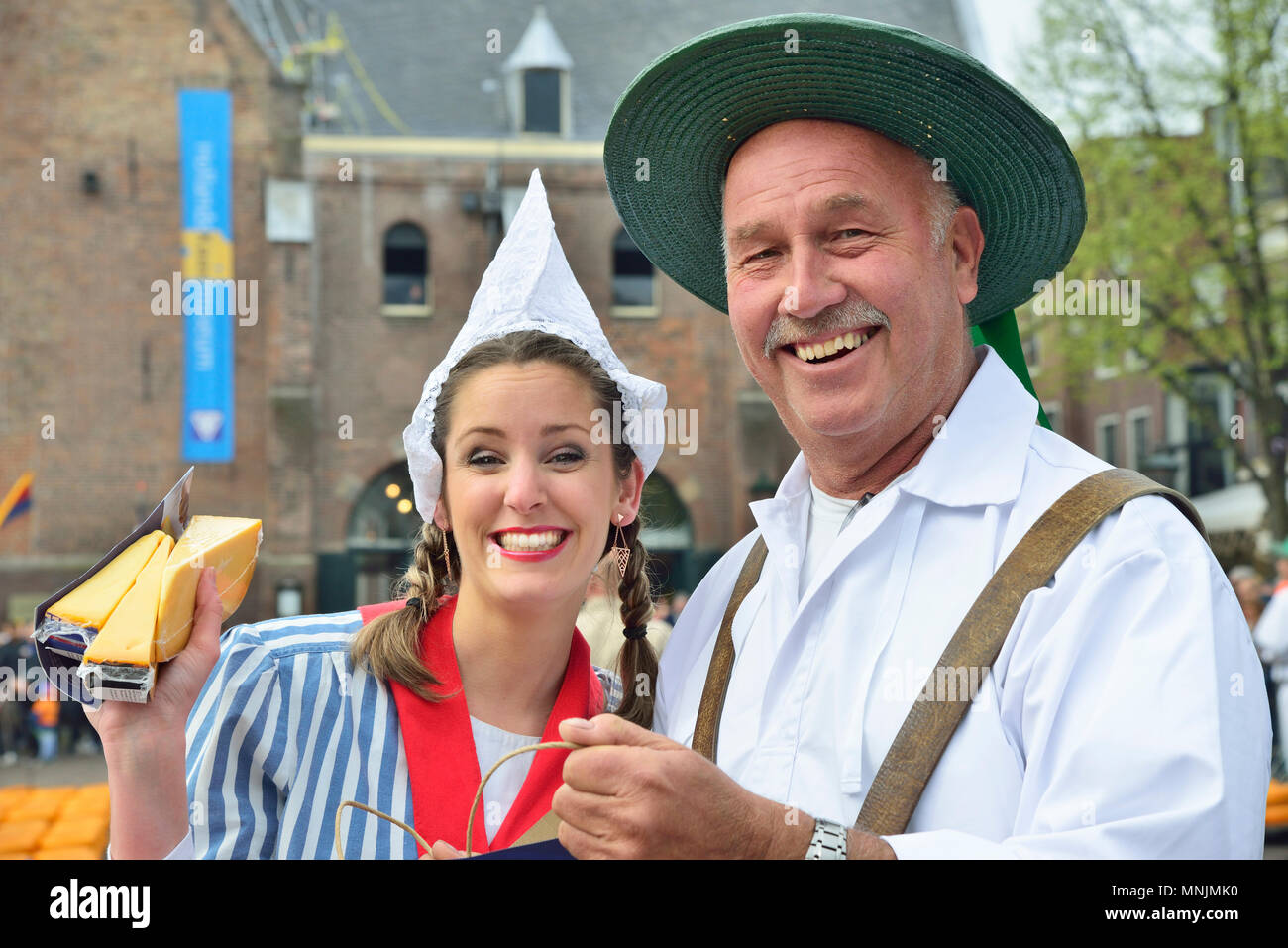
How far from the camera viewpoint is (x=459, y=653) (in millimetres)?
2699

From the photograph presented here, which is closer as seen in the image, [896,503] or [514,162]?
[896,503]

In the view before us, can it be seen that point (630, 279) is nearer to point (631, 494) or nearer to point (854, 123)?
point (631, 494)

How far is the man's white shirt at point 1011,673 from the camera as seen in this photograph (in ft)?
5.42

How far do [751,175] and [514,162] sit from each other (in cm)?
1852

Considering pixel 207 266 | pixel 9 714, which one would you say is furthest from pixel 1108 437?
pixel 9 714

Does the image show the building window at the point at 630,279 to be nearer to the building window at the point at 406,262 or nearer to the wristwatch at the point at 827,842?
the building window at the point at 406,262

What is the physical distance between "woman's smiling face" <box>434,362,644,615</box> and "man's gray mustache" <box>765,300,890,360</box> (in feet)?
1.77

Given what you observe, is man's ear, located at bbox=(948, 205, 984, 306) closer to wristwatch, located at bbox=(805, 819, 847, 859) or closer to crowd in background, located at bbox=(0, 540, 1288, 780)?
wristwatch, located at bbox=(805, 819, 847, 859)

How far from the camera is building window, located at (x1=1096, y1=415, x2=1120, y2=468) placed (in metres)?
23.8

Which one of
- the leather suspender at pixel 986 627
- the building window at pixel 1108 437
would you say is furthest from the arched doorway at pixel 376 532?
the leather suspender at pixel 986 627

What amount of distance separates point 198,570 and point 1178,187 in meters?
16.6

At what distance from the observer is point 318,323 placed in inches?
782
